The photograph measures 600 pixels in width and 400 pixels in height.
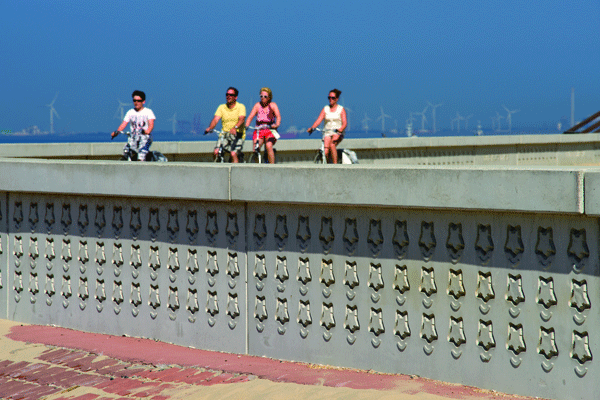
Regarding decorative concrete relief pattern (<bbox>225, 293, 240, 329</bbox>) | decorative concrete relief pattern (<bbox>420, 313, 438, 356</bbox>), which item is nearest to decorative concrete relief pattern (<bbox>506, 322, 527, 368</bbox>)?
decorative concrete relief pattern (<bbox>420, 313, 438, 356</bbox>)

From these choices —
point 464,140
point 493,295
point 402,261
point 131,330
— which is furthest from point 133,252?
point 464,140

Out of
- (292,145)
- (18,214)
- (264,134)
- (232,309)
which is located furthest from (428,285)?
(292,145)

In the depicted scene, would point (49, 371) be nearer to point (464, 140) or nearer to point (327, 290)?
point (327, 290)

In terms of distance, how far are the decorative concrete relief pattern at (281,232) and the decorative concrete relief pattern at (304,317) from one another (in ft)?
1.70

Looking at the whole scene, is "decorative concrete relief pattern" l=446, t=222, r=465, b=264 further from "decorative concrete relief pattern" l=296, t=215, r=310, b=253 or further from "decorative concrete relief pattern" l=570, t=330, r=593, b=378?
"decorative concrete relief pattern" l=296, t=215, r=310, b=253

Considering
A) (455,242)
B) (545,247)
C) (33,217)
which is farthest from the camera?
(33,217)

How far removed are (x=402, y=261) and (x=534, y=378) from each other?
1323 millimetres

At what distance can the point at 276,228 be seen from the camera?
271 inches

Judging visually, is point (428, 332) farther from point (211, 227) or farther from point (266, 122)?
point (266, 122)

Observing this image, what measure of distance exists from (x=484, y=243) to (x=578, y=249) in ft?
2.29

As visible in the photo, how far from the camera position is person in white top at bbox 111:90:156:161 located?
13.4 m

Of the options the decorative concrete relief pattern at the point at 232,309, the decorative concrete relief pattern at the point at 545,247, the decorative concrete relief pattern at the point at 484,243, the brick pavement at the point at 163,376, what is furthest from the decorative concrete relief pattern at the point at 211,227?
the decorative concrete relief pattern at the point at 545,247

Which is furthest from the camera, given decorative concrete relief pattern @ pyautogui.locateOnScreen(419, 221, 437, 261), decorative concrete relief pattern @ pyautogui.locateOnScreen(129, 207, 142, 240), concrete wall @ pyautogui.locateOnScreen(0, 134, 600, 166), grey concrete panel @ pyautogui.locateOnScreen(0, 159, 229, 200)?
concrete wall @ pyautogui.locateOnScreen(0, 134, 600, 166)

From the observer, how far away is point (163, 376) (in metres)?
6.46
